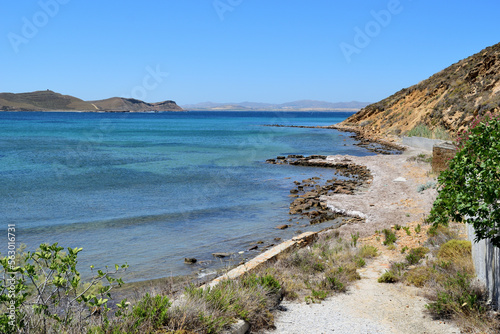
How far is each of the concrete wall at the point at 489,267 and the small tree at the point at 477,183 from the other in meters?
0.83

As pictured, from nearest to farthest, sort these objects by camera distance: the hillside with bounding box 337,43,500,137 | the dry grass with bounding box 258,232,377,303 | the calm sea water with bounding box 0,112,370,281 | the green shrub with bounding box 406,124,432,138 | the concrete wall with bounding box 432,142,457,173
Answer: the dry grass with bounding box 258,232,377,303, the calm sea water with bounding box 0,112,370,281, the concrete wall with bounding box 432,142,457,173, the hillside with bounding box 337,43,500,137, the green shrub with bounding box 406,124,432,138

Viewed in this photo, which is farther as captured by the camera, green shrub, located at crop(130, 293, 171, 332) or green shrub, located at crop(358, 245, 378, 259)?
green shrub, located at crop(358, 245, 378, 259)

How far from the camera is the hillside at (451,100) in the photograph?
3450cm

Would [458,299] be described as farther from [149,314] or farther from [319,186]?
[319,186]

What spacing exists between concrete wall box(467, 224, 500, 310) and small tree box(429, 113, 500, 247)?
827mm

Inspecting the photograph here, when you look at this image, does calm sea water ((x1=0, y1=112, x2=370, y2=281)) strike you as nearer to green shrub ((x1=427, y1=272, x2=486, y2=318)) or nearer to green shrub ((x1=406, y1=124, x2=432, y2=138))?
green shrub ((x1=427, y1=272, x2=486, y2=318))

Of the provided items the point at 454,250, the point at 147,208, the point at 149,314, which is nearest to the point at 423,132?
the point at 147,208

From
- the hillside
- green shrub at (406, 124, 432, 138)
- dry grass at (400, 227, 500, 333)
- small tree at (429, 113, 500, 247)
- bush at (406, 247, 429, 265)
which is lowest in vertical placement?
bush at (406, 247, 429, 265)

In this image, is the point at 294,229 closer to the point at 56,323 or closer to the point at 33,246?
the point at 33,246

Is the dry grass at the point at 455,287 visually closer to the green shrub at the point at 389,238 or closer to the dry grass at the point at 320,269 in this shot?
the dry grass at the point at 320,269

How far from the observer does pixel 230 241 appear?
1209 cm

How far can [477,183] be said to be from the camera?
482cm

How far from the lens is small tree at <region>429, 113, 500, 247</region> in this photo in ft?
15.1

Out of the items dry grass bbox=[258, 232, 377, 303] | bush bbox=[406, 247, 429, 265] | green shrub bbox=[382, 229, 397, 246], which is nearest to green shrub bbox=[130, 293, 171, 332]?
dry grass bbox=[258, 232, 377, 303]
